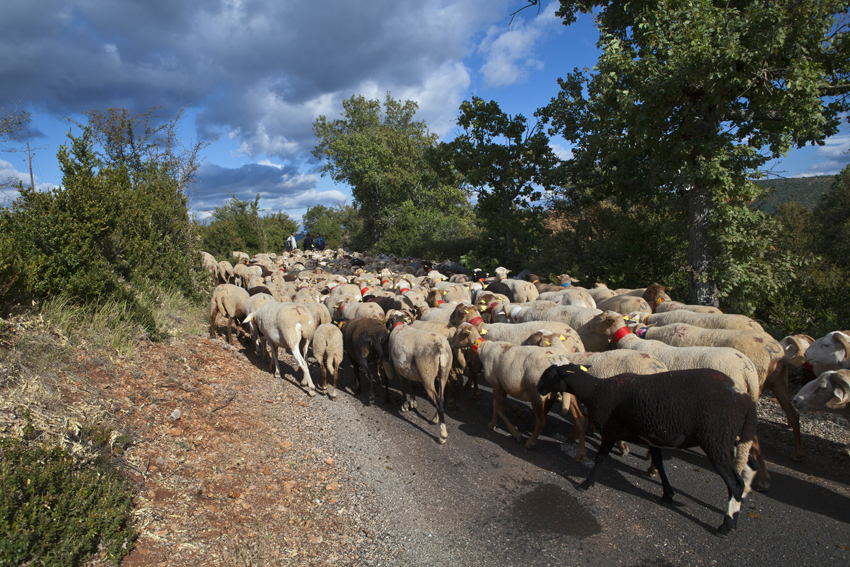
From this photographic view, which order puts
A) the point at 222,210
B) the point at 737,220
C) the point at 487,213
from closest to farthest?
the point at 737,220 < the point at 487,213 < the point at 222,210

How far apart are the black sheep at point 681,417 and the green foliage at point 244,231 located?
21.7 meters

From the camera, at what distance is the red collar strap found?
721cm

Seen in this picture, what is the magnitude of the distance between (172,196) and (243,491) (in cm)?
1267

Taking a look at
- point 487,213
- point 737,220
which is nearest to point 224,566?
point 737,220

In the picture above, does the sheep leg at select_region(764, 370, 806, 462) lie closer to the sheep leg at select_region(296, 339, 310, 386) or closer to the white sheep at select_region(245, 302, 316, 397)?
the white sheep at select_region(245, 302, 316, 397)

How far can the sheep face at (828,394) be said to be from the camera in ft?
17.0

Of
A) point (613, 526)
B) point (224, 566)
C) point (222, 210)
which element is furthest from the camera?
point (222, 210)

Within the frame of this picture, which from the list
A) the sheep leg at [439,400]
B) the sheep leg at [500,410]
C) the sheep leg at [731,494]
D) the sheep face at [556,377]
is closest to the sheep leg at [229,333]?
the sheep leg at [439,400]

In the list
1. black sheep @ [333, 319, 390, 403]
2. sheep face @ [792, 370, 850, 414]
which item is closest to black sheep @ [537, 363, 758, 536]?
sheep face @ [792, 370, 850, 414]

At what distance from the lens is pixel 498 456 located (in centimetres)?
624

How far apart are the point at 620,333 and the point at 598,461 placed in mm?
2703

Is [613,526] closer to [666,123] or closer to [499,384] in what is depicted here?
[499,384]

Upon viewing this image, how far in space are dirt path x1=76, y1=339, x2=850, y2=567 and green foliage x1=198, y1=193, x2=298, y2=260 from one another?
59.9ft

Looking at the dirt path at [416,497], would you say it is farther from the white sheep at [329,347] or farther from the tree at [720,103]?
the tree at [720,103]
